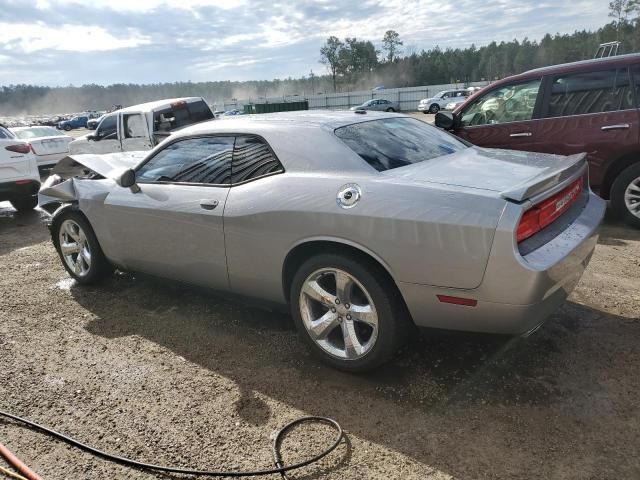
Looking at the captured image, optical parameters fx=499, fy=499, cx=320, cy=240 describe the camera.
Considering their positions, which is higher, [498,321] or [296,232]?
[296,232]

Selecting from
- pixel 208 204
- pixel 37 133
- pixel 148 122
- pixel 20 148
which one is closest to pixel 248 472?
pixel 208 204

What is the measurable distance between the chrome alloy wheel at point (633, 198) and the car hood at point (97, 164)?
499 cm

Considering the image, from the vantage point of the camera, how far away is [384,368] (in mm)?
2992

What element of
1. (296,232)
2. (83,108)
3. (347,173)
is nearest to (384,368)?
(296,232)

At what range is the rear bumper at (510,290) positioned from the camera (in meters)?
2.29

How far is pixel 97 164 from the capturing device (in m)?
4.53

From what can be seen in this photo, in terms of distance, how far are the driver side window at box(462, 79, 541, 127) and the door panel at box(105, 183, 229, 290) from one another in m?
4.17

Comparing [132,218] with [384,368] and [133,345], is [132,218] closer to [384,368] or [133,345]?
[133,345]

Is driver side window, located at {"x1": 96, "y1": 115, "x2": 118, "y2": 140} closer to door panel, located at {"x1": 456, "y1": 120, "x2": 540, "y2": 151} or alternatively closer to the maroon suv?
the maroon suv

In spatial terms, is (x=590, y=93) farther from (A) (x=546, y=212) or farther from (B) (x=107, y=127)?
(B) (x=107, y=127)

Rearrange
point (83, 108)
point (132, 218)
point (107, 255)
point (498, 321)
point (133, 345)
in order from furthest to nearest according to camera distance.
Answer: point (83, 108) → point (107, 255) → point (132, 218) → point (133, 345) → point (498, 321)

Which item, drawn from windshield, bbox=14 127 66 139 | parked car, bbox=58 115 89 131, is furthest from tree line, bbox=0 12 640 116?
windshield, bbox=14 127 66 139

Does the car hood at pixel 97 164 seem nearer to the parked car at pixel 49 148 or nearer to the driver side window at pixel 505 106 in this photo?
the driver side window at pixel 505 106

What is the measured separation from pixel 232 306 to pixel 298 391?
143 centimetres
